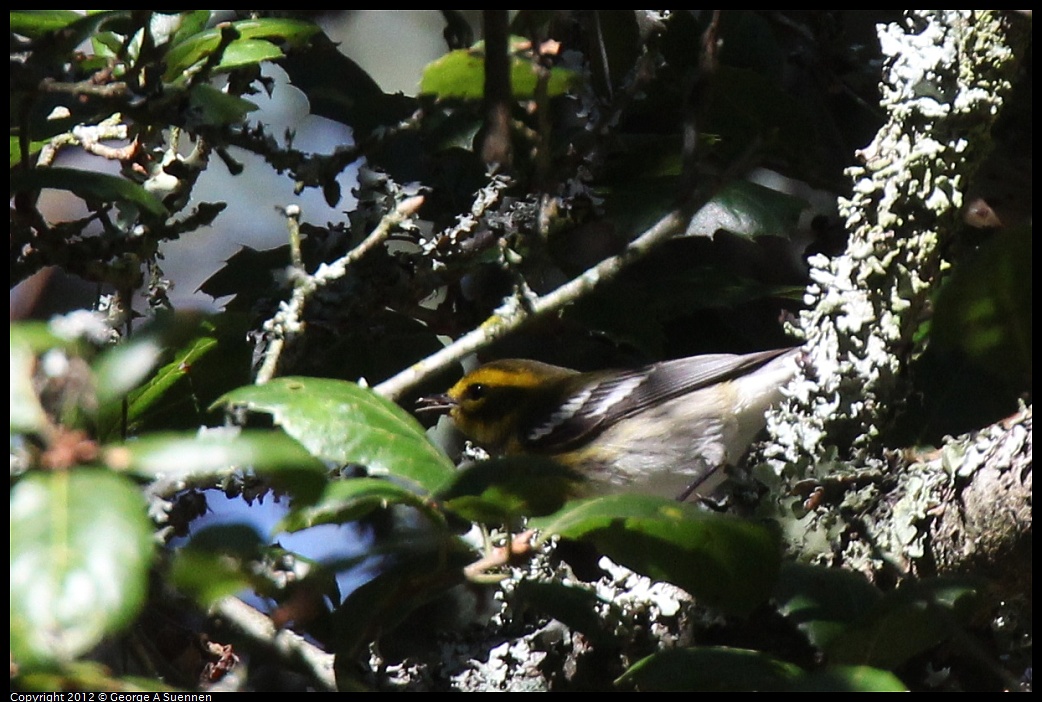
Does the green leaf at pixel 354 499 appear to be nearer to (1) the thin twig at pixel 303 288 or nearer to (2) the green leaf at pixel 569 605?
(2) the green leaf at pixel 569 605

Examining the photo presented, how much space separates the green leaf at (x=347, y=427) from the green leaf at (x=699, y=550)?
0.19m

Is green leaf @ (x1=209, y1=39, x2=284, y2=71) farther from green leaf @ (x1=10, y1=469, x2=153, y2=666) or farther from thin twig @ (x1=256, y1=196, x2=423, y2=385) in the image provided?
green leaf @ (x1=10, y1=469, x2=153, y2=666)

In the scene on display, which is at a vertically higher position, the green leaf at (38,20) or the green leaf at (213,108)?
the green leaf at (38,20)

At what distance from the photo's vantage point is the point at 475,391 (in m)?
3.41

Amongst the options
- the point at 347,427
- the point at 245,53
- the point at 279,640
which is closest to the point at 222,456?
the point at 347,427

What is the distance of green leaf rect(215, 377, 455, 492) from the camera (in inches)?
51.8

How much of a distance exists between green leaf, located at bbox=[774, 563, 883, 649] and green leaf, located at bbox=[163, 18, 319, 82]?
132cm

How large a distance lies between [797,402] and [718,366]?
942 millimetres

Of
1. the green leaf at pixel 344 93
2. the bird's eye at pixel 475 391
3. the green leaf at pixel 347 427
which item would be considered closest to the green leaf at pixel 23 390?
the green leaf at pixel 347 427

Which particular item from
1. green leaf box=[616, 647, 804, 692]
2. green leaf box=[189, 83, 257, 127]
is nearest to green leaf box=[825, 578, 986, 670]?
green leaf box=[616, 647, 804, 692]

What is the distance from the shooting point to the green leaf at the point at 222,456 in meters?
0.86

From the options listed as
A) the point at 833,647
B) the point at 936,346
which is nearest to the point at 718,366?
the point at 833,647

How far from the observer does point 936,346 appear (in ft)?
3.36
